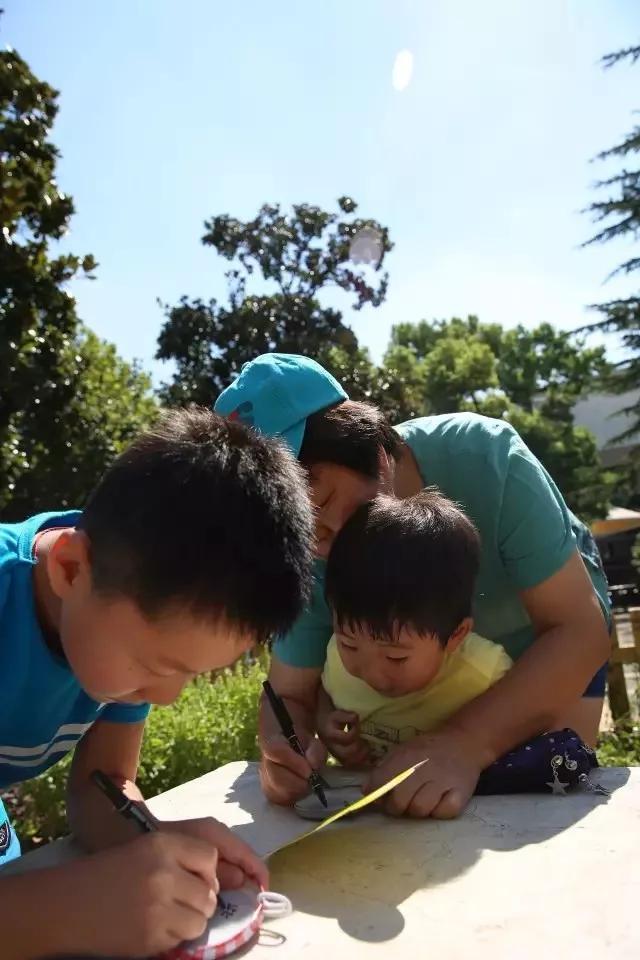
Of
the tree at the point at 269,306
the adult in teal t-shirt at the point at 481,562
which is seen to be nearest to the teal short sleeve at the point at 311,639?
the adult in teal t-shirt at the point at 481,562

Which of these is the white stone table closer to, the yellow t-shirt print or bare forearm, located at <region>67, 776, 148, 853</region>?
bare forearm, located at <region>67, 776, 148, 853</region>

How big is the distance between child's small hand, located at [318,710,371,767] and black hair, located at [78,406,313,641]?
63 centimetres

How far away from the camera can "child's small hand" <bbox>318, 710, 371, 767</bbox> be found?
1586mm

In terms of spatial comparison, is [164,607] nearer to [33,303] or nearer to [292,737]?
[292,737]

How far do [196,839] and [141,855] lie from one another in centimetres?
9

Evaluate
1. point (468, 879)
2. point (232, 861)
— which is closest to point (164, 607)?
point (232, 861)

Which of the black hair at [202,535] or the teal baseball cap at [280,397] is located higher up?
the teal baseball cap at [280,397]

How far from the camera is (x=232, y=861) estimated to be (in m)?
0.99

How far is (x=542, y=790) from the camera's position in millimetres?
1364

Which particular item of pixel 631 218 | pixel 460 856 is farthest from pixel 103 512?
pixel 631 218

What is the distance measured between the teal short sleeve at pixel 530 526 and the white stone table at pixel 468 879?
1.30ft

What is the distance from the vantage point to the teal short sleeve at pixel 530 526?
158 cm

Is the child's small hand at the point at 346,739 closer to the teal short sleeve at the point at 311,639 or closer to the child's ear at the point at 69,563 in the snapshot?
the teal short sleeve at the point at 311,639

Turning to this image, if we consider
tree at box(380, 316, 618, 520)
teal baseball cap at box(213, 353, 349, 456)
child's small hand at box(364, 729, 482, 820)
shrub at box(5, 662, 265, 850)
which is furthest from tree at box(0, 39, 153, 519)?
tree at box(380, 316, 618, 520)
